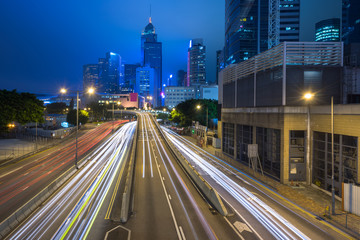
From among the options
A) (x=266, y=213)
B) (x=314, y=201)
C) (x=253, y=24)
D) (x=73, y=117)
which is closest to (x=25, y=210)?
(x=266, y=213)

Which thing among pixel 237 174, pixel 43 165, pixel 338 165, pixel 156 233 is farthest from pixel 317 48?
pixel 43 165

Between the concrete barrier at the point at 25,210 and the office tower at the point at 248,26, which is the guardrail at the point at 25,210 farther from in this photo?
the office tower at the point at 248,26

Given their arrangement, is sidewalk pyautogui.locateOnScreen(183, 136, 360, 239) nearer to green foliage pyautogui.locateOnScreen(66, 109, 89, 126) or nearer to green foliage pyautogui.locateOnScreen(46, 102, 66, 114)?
green foliage pyautogui.locateOnScreen(66, 109, 89, 126)

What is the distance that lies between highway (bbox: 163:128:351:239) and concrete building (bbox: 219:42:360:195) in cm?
482

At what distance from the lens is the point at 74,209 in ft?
58.0

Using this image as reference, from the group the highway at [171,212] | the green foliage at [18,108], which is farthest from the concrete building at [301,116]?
the green foliage at [18,108]

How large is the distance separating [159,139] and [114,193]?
135ft

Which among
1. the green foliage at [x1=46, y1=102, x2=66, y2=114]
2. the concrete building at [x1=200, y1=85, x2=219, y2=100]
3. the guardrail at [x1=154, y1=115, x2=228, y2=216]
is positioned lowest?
the guardrail at [x1=154, y1=115, x2=228, y2=216]

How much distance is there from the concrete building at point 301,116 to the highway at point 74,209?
19408mm

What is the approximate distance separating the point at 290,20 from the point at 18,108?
127473 millimetres

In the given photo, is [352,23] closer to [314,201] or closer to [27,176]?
[314,201]

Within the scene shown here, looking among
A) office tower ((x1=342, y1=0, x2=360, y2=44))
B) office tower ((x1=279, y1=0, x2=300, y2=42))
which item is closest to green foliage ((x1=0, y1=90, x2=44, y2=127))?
office tower ((x1=279, y1=0, x2=300, y2=42))

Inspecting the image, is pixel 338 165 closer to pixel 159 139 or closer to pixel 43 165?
pixel 43 165

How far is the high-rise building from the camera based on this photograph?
119 metres
